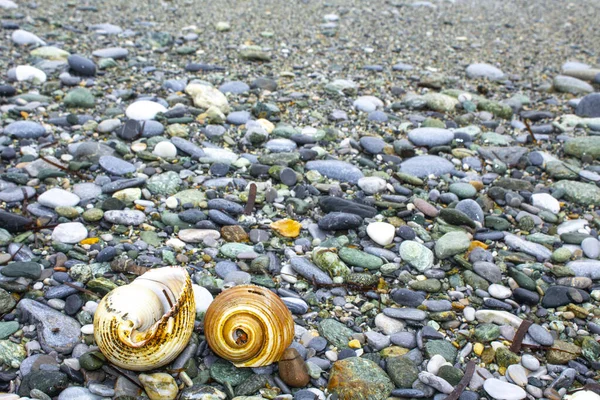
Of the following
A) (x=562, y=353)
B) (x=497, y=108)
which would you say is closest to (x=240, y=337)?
(x=562, y=353)

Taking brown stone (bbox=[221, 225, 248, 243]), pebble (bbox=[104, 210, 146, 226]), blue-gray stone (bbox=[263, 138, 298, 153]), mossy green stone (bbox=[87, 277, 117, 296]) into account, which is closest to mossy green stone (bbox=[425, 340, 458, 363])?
brown stone (bbox=[221, 225, 248, 243])

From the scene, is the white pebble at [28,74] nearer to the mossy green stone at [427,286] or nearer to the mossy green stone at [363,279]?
the mossy green stone at [363,279]

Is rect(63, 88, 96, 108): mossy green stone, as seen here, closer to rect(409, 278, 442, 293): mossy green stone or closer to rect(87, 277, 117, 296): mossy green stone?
rect(87, 277, 117, 296): mossy green stone

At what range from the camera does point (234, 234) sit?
4090mm

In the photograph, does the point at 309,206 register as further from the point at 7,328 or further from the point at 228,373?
the point at 7,328

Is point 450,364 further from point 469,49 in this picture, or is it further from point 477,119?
point 469,49

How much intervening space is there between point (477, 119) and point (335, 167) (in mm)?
2214

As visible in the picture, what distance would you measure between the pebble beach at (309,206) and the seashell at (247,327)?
0.11 metres

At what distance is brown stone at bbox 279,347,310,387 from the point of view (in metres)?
2.97

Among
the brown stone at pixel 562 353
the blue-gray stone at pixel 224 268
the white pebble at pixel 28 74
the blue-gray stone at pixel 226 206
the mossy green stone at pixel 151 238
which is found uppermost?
the brown stone at pixel 562 353

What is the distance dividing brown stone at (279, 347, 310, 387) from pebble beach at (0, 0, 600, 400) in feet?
0.04

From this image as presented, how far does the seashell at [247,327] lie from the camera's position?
9.57 ft

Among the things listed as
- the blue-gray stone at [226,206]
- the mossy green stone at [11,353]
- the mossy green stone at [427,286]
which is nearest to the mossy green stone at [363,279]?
the mossy green stone at [427,286]

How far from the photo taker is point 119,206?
425cm
